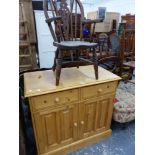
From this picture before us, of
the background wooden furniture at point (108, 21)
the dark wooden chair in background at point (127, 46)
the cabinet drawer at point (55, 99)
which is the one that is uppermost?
the background wooden furniture at point (108, 21)

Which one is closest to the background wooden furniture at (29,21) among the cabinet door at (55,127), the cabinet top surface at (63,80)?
the cabinet top surface at (63,80)

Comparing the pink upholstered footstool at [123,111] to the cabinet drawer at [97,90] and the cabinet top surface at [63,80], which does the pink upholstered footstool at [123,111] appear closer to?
the cabinet drawer at [97,90]

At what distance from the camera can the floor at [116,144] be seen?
1.53 meters

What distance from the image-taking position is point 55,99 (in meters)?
1.24

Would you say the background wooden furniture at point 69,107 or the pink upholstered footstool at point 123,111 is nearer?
the background wooden furniture at point 69,107

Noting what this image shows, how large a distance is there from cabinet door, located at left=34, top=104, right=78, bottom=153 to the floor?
24 centimetres

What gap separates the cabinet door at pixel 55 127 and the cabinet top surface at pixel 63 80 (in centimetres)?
19

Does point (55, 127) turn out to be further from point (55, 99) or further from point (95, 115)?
point (95, 115)

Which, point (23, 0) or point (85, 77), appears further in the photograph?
point (23, 0)

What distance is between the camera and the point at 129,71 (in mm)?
2910

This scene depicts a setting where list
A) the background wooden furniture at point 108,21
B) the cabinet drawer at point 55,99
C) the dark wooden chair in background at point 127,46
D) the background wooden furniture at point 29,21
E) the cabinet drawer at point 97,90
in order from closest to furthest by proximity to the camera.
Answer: the cabinet drawer at point 55,99
the cabinet drawer at point 97,90
the background wooden furniture at point 29,21
the dark wooden chair in background at point 127,46
the background wooden furniture at point 108,21
